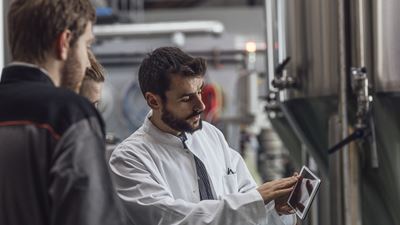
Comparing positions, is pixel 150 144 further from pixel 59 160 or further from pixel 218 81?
pixel 218 81

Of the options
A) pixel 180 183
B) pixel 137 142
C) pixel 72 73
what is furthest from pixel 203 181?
pixel 72 73

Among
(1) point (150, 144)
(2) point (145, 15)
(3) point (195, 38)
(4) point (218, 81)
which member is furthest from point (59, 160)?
(2) point (145, 15)

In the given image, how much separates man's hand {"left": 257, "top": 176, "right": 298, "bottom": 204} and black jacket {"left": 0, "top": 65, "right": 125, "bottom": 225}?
0.50 m

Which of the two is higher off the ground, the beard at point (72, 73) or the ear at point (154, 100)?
the beard at point (72, 73)

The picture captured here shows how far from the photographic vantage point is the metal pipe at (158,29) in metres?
5.83

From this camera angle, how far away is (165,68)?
180 cm

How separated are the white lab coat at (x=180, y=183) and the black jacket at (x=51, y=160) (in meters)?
0.44

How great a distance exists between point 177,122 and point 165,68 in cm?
13

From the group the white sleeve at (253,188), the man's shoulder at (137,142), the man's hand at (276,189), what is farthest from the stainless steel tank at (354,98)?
the man's shoulder at (137,142)

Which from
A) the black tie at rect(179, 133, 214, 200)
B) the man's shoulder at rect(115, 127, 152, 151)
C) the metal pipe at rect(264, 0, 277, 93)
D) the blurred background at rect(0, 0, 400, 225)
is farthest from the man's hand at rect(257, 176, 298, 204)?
the metal pipe at rect(264, 0, 277, 93)

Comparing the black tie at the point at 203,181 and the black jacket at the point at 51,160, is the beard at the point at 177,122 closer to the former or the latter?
the black tie at the point at 203,181

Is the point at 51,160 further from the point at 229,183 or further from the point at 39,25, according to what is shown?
the point at 229,183

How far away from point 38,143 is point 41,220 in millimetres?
123

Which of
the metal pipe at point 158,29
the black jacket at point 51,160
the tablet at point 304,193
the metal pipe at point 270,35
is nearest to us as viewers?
the black jacket at point 51,160
